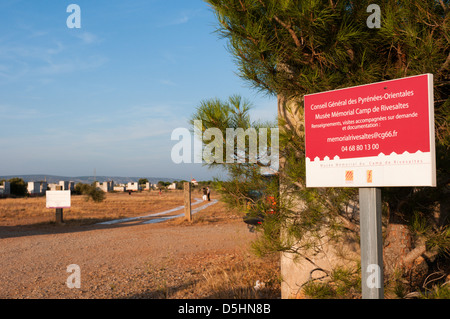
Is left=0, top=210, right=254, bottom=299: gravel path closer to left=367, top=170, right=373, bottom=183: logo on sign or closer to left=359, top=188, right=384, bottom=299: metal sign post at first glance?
left=359, top=188, right=384, bottom=299: metal sign post

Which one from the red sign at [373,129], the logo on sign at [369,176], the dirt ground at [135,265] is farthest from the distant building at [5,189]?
the logo on sign at [369,176]

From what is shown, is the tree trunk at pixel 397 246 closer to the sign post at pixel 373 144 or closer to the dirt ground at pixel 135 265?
the sign post at pixel 373 144

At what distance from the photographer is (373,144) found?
8.16ft

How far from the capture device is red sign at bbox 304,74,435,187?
7.79 feet

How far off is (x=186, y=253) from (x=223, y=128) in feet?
19.6

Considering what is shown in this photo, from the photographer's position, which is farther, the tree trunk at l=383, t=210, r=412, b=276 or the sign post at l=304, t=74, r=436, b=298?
the tree trunk at l=383, t=210, r=412, b=276

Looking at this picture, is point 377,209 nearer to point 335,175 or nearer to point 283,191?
point 335,175

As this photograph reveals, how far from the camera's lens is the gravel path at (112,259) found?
5969 mm

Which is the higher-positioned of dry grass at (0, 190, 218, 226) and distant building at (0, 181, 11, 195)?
distant building at (0, 181, 11, 195)

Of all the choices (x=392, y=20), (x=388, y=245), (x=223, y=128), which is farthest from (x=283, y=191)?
(x=392, y=20)

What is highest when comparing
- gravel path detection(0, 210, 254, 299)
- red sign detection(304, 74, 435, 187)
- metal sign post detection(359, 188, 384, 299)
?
red sign detection(304, 74, 435, 187)

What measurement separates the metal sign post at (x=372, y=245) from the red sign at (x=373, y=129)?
5.4 inches

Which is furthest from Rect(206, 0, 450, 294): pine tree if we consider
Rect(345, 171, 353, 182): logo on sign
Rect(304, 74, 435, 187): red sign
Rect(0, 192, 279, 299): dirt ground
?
Rect(0, 192, 279, 299): dirt ground

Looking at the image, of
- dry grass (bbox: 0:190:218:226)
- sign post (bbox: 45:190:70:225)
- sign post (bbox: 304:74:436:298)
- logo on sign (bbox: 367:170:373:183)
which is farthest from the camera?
dry grass (bbox: 0:190:218:226)
